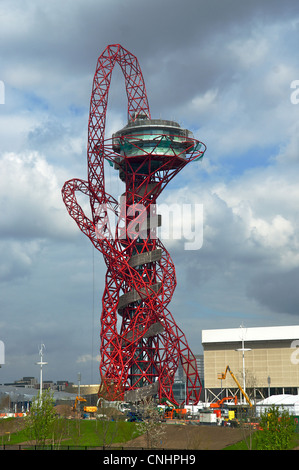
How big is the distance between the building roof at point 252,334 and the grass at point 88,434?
224 ft

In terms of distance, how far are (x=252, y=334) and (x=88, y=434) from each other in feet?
257

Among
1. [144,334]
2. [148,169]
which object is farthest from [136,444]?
[148,169]

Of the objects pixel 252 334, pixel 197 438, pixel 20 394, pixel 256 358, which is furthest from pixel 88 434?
pixel 20 394

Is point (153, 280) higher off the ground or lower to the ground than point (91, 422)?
higher

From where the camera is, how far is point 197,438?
80000 millimetres

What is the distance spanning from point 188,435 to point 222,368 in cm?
8322

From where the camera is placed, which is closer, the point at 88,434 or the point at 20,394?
the point at 88,434

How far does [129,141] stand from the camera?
421 ft

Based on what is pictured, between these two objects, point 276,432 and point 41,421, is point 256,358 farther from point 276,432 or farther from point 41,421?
point 276,432

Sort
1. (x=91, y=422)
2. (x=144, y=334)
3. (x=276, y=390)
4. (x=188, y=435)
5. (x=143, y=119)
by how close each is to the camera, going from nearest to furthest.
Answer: (x=188, y=435) → (x=91, y=422) → (x=144, y=334) → (x=143, y=119) → (x=276, y=390)

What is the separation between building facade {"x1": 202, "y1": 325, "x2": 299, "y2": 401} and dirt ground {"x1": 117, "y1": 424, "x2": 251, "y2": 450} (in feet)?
223

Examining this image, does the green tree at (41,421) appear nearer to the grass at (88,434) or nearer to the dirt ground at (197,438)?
the grass at (88,434)

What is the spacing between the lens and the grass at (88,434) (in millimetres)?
85688

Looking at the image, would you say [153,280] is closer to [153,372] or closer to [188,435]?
[153,372]
